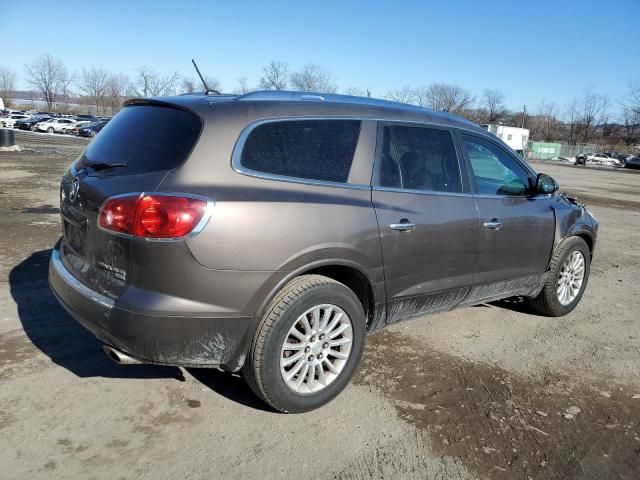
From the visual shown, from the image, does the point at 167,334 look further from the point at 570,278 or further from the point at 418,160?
the point at 570,278

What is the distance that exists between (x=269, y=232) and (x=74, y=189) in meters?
1.31

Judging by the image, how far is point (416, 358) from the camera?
13.0ft

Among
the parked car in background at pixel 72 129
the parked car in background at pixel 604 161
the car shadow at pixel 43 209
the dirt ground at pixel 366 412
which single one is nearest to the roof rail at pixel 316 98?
the dirt ground at pixel 366 412

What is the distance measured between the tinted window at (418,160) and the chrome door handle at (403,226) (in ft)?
0.86

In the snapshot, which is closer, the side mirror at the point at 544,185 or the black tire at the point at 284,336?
the black tire at the point at 284,336

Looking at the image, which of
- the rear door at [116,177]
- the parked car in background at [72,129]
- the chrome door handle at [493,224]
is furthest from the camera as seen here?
the parked car in background at [72,129]

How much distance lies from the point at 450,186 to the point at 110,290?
241 cm

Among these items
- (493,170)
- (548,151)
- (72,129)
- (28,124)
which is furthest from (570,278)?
(548,151)

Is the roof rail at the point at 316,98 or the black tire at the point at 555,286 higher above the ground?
the roof rail at the point at 316,98

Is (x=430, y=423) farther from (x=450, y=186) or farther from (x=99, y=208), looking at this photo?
→ (x=99, y=208)

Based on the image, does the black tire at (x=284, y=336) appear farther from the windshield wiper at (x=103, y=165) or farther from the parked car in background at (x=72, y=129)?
the parked car in background at (x=72, y=129)

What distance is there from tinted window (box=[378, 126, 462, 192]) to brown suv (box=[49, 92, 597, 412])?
0.01 metres

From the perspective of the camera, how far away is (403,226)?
3.39 meters

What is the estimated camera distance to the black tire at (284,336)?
2869mm
